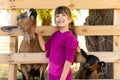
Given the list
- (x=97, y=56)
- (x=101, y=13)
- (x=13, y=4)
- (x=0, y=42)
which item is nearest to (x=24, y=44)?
(x=13, y=4)

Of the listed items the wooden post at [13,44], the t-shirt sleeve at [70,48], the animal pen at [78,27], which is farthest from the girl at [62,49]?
the wooden post at [13,44]

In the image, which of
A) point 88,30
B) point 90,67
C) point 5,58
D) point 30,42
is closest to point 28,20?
point 30,42

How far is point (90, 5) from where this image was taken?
468 centimetres

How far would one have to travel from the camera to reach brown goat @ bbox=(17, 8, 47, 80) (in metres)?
4.50

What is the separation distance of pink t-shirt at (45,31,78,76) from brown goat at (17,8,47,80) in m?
0.44

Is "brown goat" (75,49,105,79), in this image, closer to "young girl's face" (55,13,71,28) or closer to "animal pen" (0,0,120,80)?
"animal pen" (0,0,120,80)

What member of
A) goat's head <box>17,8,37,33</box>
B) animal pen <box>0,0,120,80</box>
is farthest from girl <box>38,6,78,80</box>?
animal pen <box>0,0,120,80</box>

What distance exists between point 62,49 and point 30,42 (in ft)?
2.67

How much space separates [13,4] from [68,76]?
4.13 ft

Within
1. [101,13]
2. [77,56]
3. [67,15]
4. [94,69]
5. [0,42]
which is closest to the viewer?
[67,15]

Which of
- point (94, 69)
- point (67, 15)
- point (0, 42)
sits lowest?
point (0, 42)

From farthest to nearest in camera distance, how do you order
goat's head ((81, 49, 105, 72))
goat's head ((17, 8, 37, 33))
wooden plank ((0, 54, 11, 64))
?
wooden plank ((0, 54, 11, 64)), goat's head ((81, 49, 105, 72)), goat's head ((17, 8, 37, 33))

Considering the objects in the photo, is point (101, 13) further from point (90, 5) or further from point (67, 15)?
point (67, 15)

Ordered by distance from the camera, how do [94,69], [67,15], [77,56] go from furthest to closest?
1. [94,69]
2. [77,56]
3. [67,15]
